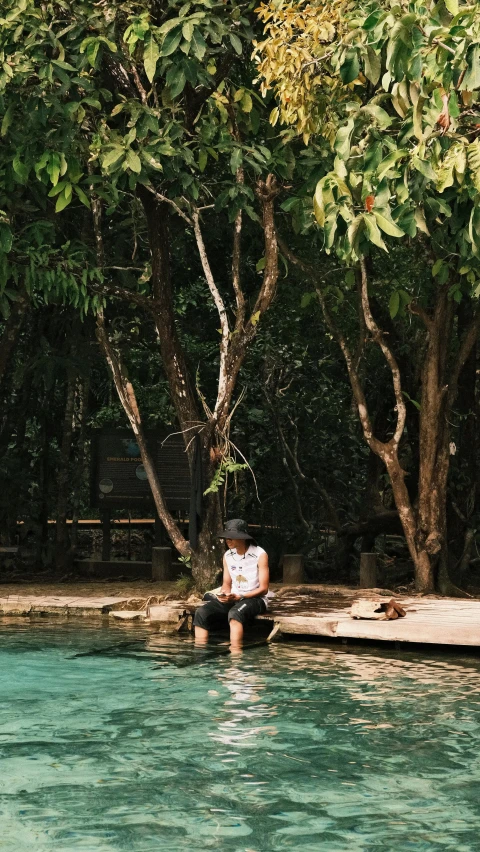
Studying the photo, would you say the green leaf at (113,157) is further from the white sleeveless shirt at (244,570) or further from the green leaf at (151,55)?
the white sleeveless shirt at (244,570)

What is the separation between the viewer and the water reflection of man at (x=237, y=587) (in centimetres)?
1288

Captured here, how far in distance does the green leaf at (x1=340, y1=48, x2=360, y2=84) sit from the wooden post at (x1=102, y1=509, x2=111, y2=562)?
29.4ft

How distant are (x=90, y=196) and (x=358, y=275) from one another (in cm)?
304

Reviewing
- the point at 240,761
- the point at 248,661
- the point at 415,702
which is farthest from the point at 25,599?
the point at 240,761

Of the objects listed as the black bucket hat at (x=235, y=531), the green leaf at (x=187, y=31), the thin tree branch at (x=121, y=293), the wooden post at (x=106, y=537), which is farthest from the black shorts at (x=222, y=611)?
the green leaf at (x=187, y=31)

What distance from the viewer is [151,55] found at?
39.1 ft

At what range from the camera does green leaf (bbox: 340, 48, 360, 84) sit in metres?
9.05

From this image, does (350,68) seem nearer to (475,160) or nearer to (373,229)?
(475,160)

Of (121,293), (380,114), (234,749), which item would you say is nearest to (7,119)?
(121,293)

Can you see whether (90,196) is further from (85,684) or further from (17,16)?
(85,684)

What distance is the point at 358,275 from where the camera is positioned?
15.0 metres

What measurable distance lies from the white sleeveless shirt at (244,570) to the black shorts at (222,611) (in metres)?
0.11

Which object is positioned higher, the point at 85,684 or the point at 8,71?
the point at 8,71

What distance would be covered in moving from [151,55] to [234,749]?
20.7 feet
